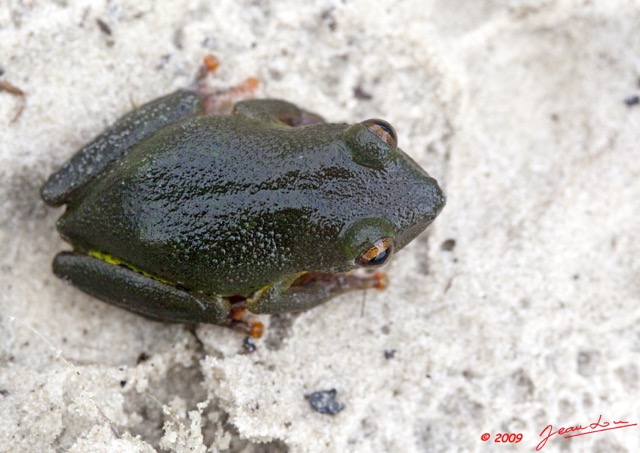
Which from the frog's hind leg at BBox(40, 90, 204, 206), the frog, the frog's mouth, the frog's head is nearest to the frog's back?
the frog

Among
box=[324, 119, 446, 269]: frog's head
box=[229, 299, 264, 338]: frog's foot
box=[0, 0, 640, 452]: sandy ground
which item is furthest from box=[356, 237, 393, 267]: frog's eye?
box=[229, 299, 264, 338]: frog's foot

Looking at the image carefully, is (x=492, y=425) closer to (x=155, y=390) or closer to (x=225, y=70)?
(x=155, y=390)

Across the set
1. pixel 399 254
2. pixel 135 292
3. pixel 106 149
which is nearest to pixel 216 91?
pixel 106 149

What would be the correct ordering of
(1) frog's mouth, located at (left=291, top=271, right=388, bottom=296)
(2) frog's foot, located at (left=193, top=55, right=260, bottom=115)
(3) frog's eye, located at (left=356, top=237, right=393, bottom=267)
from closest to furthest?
(3) frog's eye, located at (left=356, top=237, right=393, bottom=267), (1) frog's mouth, located at (left=291, top=271, right=388, bottom=296), (2) frog's foot, located at (left=193, top=55, right=260, bottom=115)

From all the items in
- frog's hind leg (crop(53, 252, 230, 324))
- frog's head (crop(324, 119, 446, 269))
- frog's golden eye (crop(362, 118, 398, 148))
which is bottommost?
frog's hind leg (crop(53, 252, 230, 324))

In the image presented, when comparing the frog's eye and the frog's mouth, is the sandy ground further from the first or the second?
the frog's eye

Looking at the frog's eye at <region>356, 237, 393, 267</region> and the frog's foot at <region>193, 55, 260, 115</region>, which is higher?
the frog's foot at <region>193, 55, 260, 115</region>

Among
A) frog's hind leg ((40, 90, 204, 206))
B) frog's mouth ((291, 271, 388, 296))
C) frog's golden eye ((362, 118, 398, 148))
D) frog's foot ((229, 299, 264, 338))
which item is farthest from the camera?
frog's mouth ((291, 271, 388, 296))

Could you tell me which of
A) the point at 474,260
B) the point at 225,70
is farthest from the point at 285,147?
the point at 474,260

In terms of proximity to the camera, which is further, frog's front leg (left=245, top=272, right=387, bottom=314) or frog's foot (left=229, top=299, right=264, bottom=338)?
frog's foot (left=229, top=299, right=264, bottom=338)
